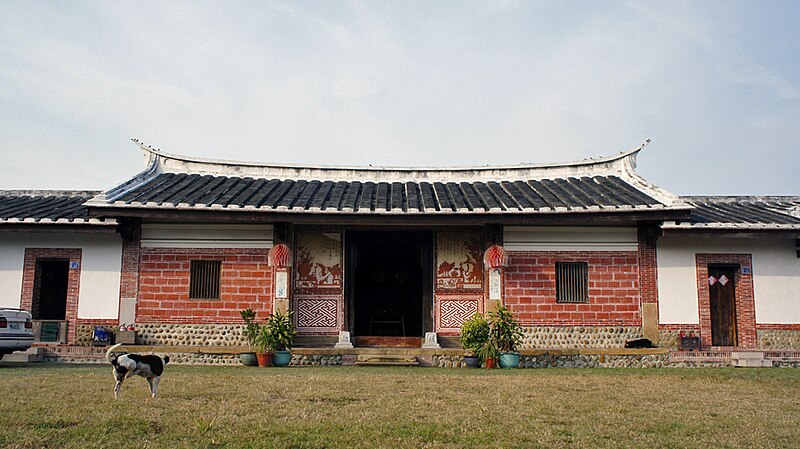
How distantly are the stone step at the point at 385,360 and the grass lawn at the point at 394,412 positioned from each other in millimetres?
2808

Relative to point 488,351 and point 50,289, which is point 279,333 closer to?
point 488,351

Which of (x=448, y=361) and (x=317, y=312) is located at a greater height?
(x=317, y=312)

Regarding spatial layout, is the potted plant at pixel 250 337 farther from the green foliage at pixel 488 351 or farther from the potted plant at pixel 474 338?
the green foliage at pixel 488 351

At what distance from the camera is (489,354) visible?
38.2ft

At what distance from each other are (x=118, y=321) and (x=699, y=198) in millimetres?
12879

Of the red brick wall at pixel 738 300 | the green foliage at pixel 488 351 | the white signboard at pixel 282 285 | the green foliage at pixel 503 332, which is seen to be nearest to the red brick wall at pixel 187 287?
the white signboard at pixel 282 285

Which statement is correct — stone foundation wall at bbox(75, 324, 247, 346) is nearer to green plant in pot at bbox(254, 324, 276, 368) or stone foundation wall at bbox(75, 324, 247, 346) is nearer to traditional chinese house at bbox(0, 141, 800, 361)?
traditional chinese house at bbox(0, 141, 800, 361)

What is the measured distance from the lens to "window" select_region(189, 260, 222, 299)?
13.3 m

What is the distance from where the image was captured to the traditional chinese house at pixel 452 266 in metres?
12.9

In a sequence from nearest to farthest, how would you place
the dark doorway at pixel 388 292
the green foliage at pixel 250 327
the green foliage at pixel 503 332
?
the green foliage at pixel 503 332 < the green foliage at pixel 250 327 < the dark doorway at pixel 388 292

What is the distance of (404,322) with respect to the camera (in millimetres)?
16172

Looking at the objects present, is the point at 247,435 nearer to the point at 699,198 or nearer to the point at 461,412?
the point at 461,412

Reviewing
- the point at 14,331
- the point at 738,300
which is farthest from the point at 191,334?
the point at 738,300

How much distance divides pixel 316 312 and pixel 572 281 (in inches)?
201
